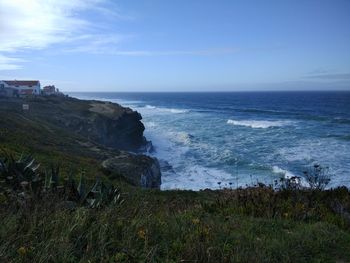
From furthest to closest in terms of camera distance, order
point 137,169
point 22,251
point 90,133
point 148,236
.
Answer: point 90,133, point 137,169, point 148,236, point 22,251

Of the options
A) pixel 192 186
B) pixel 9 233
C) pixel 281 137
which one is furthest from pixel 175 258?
pixel 281 137

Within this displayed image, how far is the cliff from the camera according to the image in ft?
70.5

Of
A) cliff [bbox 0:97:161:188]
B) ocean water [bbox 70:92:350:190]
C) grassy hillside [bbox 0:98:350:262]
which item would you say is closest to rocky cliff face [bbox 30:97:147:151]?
cliff [bbox 0:97:161:188]

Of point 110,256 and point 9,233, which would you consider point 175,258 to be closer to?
point 110,256

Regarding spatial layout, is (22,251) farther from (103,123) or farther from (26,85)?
(26,85)

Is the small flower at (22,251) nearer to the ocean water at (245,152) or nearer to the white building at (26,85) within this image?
the ocean water at (245,152)

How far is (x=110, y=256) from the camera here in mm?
3658

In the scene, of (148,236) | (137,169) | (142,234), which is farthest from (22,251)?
(137,169)

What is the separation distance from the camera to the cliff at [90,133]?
21.5 m

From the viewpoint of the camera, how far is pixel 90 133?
135 ft

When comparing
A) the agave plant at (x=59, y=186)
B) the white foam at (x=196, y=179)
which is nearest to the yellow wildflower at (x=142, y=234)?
the agave plant at (x=59, y=186)

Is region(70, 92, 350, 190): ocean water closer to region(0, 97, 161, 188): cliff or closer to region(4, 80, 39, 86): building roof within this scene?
region(0, 97, 161, 188): cliff

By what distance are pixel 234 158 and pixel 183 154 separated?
581cm

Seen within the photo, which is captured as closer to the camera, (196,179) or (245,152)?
(196,179)
